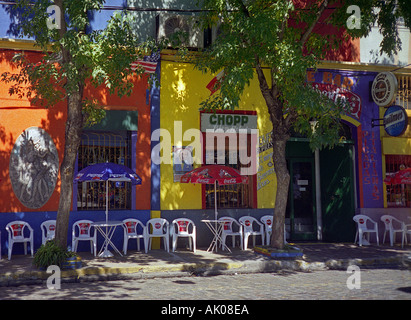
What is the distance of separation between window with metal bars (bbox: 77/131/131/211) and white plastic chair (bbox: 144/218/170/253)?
2.99 ft

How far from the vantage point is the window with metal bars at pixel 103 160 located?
483 inches

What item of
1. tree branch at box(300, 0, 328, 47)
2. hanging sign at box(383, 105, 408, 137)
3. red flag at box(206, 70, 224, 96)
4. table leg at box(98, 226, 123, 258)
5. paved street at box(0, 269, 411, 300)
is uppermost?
tree branch at box(300, 0, 328, 47)

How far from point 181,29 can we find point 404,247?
8.84m

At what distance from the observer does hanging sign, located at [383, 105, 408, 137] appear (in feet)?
41.5

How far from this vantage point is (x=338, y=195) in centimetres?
1445

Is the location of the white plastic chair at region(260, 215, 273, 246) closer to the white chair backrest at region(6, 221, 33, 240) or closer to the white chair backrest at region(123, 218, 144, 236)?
the white chair backrest at region(123, 218, 144, 236)

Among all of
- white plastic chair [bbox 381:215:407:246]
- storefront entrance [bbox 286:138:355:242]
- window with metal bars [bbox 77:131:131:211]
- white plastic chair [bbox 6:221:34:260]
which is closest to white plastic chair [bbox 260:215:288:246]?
storefront entrance [bbox 286:138:355:242]

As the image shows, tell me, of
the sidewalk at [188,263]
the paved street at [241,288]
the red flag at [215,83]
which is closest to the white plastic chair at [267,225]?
the sidewalk at [188,263]

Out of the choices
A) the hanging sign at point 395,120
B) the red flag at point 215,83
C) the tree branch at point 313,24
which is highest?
the tree branch at point 313,24

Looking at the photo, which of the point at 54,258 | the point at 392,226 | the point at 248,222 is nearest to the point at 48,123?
Answer: the point at 54,258

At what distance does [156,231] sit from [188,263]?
207cm

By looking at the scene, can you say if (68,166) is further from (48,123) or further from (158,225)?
(158,225)

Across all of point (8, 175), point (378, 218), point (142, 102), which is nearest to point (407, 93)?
point (378, 218)

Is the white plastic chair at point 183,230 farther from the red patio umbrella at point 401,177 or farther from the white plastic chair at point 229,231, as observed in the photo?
the red patio umbrella at point 401,177
